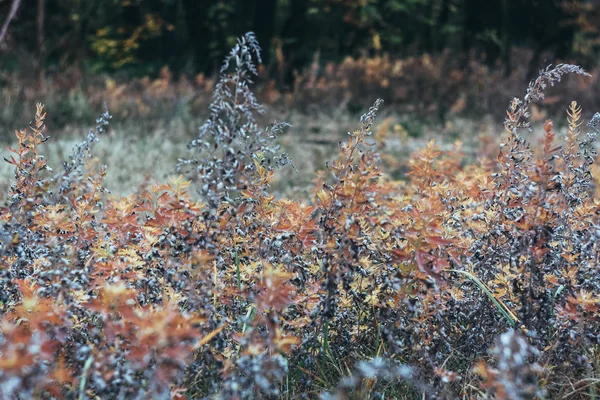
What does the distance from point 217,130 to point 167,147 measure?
6.09 metres

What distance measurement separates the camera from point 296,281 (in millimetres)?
2664

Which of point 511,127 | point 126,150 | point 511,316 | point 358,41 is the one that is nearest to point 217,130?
point 511,127

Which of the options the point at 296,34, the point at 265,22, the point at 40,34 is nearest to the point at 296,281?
the point at 40,34

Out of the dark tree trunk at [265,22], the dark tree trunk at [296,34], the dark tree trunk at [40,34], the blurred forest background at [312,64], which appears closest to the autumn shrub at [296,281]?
the blurred forest background at [312,64]

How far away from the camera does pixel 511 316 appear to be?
2.74m

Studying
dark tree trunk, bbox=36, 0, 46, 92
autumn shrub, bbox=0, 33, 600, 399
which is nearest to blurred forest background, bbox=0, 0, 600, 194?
dark tree trunk, bbox=36, 0, 46, 92

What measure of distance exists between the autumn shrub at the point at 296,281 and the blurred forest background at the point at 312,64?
6.34m

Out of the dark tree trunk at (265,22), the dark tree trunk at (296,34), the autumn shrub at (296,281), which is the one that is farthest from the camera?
the dark tree trunk at (296,34)

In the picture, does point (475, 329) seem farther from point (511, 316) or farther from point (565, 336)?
point (565, 336)

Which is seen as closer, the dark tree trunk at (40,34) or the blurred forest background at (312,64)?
the dark tree trunk at (40,34)

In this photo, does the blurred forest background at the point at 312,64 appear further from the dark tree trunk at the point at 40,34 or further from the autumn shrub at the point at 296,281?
the autumn shrub at the point at 296,281

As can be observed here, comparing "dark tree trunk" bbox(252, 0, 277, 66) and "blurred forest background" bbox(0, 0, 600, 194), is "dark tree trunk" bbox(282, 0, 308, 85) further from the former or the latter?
"dark tree trunk" bbox(252, 0, 277, 66)

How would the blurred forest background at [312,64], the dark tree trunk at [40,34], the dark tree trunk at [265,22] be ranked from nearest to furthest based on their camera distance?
the dark tree trunk at [40,34], the blurred forest background at [312,64], the dark tree trunk at [265,22]

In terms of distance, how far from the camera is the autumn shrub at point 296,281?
2129 mm
